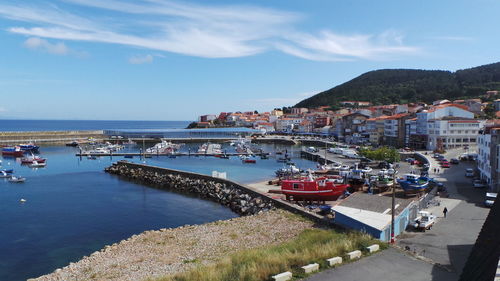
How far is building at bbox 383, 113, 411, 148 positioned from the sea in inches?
1000

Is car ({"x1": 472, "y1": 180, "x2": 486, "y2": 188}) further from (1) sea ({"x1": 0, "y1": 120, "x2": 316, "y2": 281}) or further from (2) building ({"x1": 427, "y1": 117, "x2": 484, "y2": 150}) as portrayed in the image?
(2) building ({"x1": 427, "y1": 117, "x2": 484, "y2": 150})

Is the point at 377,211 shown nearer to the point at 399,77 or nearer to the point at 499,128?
the point at 499,128

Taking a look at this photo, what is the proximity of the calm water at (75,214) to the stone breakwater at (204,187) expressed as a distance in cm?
105

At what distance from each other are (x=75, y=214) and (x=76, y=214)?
0.20 feet

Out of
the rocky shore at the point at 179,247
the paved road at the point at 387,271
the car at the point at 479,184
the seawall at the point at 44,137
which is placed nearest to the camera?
the paved road at the point at 387,271

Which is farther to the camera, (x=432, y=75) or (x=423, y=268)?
(x=432, y=75)

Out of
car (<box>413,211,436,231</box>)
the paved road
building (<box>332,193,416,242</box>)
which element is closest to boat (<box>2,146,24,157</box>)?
building (<box>332,193,416,242</box>)

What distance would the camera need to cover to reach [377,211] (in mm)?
15492

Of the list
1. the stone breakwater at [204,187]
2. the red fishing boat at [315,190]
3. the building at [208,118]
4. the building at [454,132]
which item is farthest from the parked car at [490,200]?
the building at [208,118]

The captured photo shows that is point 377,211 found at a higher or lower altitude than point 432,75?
lower

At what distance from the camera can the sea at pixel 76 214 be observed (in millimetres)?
15445

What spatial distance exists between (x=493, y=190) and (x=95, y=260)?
21570 millimetres

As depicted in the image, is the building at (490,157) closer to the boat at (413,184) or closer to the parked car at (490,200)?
the parked car at (490,200)

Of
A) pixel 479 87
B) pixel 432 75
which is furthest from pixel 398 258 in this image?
pixel 432 75
